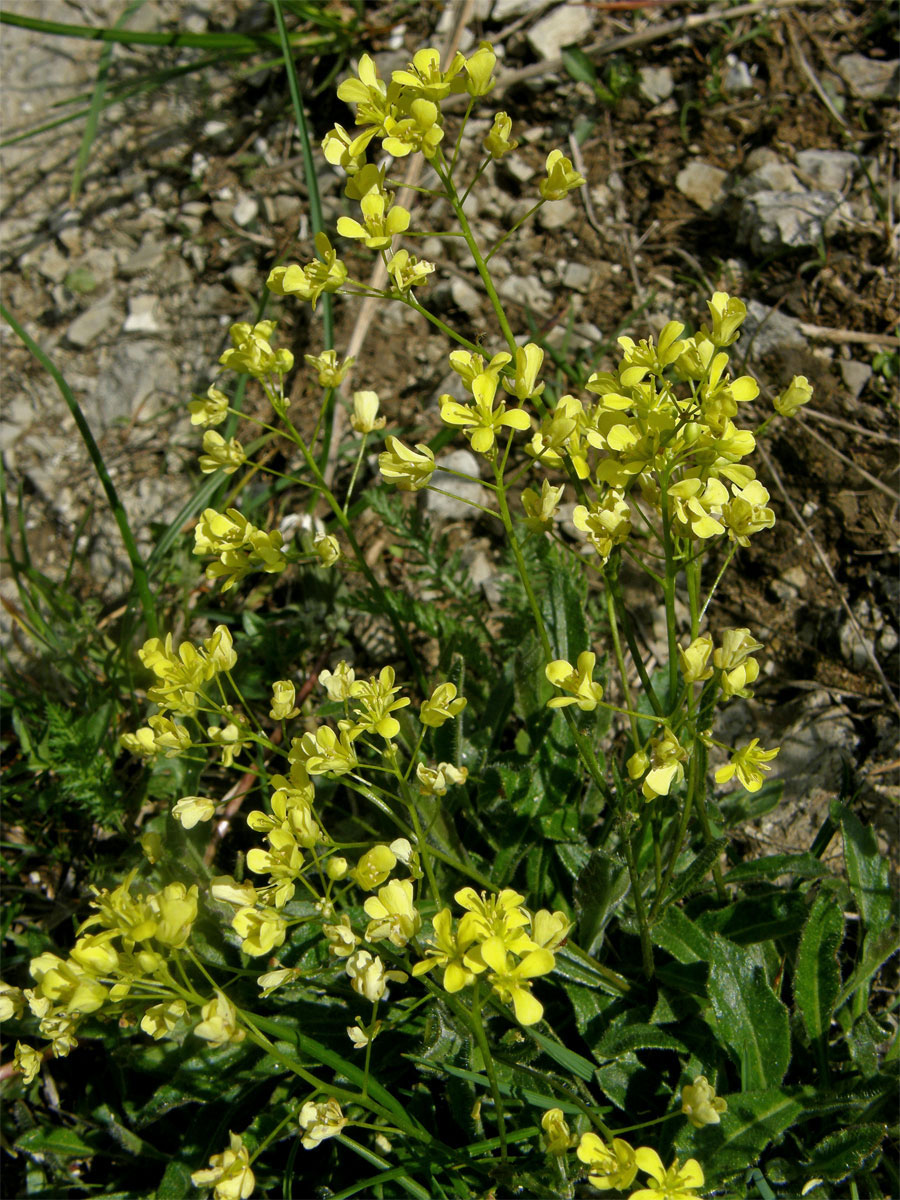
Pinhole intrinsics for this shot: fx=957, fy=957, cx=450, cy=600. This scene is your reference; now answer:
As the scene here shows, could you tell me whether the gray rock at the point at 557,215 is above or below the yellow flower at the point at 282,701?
above

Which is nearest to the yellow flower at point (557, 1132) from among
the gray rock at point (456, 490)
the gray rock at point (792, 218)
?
the gray rock at point (456, 490)

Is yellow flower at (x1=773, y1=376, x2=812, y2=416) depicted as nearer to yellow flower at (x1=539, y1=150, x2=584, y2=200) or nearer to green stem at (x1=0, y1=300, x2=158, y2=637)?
yellow flower at (x1=539, y1=150, x2=584, y2=200)

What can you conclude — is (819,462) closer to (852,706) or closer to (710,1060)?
(852,706)

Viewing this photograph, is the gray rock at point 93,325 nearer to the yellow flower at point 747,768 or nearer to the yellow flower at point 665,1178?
the yellow flower at point 747,768

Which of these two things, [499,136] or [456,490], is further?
[456,490]

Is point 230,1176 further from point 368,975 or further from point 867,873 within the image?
point 867,873

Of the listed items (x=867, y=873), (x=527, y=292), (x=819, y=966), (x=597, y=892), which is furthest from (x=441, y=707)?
(x=527, y=292)
